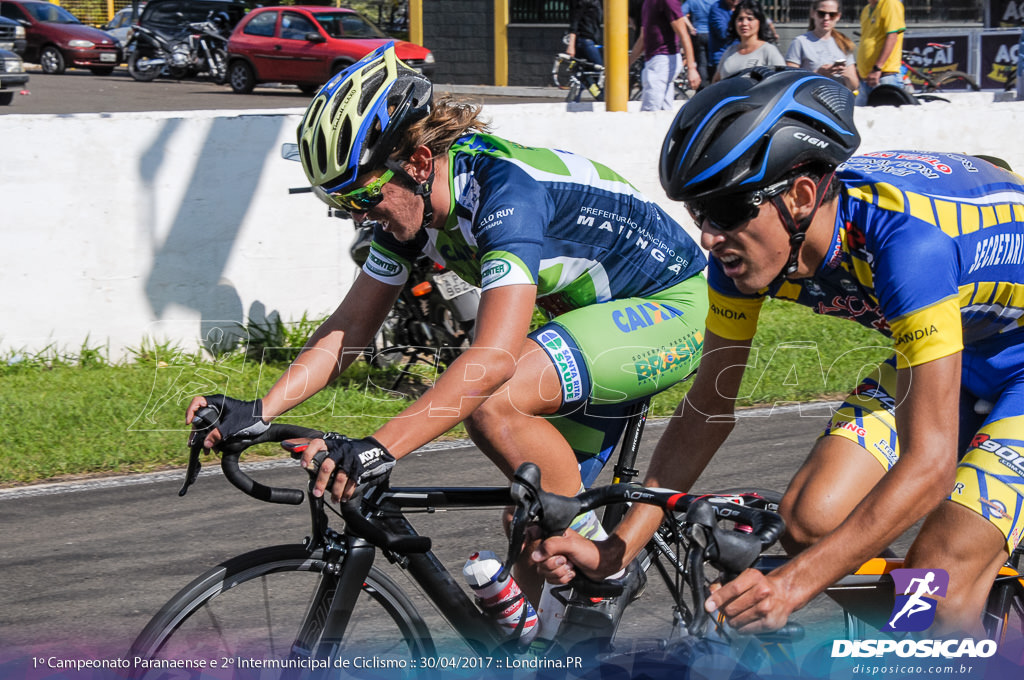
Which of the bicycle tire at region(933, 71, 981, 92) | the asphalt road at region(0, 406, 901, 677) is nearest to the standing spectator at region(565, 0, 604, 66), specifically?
the bicycle tire at region(933, 71, 981, 92)

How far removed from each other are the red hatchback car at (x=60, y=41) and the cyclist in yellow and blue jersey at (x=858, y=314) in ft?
96.3

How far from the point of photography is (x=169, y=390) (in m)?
6.82

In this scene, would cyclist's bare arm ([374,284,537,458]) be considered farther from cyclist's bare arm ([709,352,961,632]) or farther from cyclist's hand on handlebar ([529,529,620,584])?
cyclist's bare arm ([709,352,961,632])

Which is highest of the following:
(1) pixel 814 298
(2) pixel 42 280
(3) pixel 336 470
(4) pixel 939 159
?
(4) pixel 939 159

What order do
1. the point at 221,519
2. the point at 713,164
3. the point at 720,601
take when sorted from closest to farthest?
the point at 720,601
the point at 713,164
the point at 221,519

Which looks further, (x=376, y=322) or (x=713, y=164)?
(x=376, y=322)

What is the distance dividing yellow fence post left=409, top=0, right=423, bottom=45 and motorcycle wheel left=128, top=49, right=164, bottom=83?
664 cm

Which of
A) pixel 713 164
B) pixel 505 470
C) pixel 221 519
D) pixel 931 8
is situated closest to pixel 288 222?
pixel 221 519

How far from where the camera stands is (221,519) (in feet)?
16.5

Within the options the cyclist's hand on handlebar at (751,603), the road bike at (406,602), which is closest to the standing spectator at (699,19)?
the road bike at (406,602)

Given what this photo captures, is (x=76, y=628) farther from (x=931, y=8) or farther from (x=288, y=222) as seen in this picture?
(x=931, y=8)

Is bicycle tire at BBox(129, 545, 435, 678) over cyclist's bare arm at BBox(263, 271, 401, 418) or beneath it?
beneath

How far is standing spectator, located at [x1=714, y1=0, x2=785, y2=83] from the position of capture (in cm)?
995

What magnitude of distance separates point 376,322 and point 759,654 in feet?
4.88
